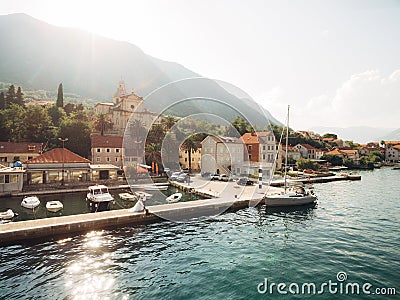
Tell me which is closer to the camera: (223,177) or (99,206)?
(99,206)

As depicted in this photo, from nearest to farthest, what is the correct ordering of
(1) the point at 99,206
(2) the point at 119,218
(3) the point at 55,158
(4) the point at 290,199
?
(2) the point at 119,218 → (1) the point at 99,206 → (4) the point at 290,199 → (3) the point at 55,158

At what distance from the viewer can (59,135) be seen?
181 feet

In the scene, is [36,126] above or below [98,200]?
above

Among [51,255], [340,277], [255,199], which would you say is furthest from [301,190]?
[51,255]

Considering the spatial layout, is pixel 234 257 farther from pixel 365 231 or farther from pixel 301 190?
pixel 301 190

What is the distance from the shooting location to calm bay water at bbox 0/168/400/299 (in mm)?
10945

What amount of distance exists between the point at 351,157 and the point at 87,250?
Answer: 10643 cm

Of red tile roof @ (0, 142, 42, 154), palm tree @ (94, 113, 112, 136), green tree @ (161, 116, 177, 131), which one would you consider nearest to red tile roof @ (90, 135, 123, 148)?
red tile roof @ (0, 142, 42, 154)

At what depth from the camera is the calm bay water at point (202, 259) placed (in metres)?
10.9

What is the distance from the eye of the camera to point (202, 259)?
13.8 metres

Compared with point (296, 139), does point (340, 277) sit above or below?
below

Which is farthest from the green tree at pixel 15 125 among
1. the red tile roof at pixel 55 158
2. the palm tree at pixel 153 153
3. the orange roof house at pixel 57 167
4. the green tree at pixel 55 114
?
the palm tree at pixel 153 153

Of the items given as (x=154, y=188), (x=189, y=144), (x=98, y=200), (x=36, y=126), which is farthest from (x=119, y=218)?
(x=36, y=126)

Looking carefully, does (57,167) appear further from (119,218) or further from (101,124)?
(101,124)
